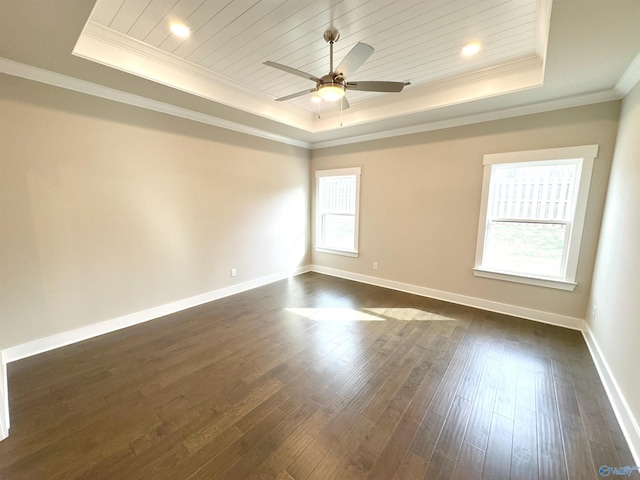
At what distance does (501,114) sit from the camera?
328cm

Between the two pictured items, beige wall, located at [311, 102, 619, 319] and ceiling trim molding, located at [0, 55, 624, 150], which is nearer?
ceiling trim molding, located at [0, 55, 624, 150]

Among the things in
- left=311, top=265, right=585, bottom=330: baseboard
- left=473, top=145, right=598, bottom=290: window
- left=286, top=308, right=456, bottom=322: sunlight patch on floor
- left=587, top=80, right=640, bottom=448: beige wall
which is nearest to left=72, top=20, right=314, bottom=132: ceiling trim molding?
left=286, top=308, right=456, bottom=322: sunlight patch on floor

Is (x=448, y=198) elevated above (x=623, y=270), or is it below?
above

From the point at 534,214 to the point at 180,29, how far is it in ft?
14.1

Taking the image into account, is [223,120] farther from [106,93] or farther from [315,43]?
[315,43]

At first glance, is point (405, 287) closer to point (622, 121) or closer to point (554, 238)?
→ point (554, 238)

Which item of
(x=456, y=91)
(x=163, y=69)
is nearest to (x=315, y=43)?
(x=163, y=69)

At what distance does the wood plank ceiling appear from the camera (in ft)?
6.31

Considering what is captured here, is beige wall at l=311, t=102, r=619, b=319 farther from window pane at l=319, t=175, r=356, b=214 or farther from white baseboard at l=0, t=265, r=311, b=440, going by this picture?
white baseboard at l=0, t=265, r=311, b=440

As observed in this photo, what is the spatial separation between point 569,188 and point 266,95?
13.0 feet

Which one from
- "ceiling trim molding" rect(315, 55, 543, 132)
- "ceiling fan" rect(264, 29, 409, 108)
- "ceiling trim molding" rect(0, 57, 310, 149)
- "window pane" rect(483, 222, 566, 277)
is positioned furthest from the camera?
"window pane" rect(483, 222, 566, 277)

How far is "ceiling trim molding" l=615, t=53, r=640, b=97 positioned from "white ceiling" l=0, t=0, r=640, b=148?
0.04 feet

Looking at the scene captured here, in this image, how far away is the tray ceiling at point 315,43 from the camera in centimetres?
195

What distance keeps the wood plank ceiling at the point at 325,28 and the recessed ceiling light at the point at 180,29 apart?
4 cm
